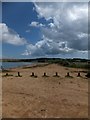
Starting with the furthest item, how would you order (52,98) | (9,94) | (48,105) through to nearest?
1. (9,94)
2. (52,98)
3. (48,105)

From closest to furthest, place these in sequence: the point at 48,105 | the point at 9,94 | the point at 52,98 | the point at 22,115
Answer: the point at 22,115, the point at 48,105, the point at 52,98, the point at 9,94

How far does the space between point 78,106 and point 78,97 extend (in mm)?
3859

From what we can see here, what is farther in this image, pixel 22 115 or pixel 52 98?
pixel 52 98

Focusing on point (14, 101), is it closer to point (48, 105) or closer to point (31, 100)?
point (31, 100)

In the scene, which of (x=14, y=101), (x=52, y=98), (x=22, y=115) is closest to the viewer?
(x=22, y=115)

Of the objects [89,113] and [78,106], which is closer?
[89,113]

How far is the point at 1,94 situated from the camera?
918 inches

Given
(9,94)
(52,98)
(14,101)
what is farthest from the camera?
(9,94)

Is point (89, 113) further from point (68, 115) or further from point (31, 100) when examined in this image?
point (31, 100)

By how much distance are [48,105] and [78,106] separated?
84.5 inches

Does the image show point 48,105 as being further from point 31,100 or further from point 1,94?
point 1,94

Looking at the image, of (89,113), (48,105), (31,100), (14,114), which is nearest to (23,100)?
(31,100)

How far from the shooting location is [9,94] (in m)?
23.5

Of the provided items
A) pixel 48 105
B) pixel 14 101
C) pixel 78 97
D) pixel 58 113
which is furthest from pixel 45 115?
pixel 78 97
